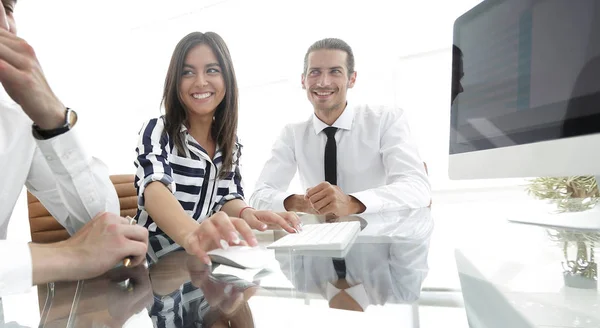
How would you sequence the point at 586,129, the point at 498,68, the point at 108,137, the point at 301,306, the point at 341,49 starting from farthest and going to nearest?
the point at 108,137
the point at 341,49
the point at 498,68
the point at 586,129
the point at 301,306

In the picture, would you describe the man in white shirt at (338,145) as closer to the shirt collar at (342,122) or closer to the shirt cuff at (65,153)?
the shirt collar at (342,122)

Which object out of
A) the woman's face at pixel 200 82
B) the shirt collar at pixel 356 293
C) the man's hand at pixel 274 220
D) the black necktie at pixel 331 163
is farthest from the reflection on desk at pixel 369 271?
the black necktie at pixel 331 163

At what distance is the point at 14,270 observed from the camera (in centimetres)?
51

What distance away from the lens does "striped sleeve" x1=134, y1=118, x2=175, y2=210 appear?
103cm

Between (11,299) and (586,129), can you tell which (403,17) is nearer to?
(586,129)

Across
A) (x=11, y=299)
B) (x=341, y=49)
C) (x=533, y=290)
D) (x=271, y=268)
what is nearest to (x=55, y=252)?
(x=11, y=299)

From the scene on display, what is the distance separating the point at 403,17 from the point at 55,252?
4.30 meters

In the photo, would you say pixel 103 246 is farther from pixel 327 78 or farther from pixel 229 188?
pixel 327 78

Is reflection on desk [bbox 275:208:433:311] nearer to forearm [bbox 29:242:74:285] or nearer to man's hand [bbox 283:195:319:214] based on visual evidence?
forearm [bbox 29:242:74:285]

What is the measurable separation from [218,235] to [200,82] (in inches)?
31.4

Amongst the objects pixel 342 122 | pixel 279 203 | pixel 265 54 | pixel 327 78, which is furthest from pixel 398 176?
pixel 265 54

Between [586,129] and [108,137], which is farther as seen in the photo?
[108,137]

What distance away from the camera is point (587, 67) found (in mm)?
565

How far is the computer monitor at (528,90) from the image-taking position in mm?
568
